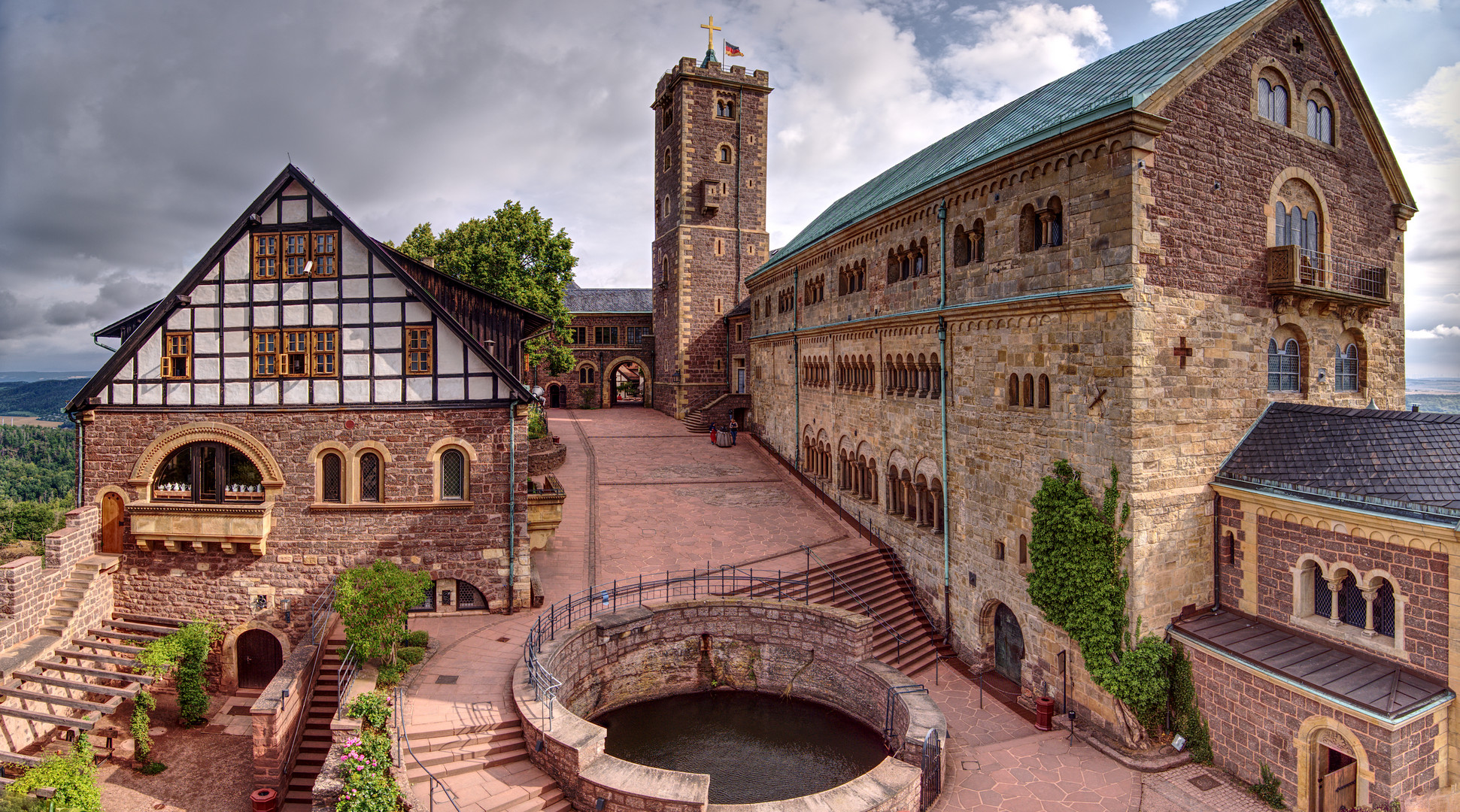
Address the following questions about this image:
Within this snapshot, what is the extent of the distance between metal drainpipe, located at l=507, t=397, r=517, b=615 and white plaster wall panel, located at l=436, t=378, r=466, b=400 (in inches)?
51.4

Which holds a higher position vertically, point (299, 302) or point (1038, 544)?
point (299, 302)

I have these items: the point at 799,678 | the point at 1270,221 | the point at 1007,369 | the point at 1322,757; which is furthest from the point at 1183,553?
the point at 799,678

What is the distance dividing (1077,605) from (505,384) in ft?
48.8

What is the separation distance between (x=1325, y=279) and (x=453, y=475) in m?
23.3

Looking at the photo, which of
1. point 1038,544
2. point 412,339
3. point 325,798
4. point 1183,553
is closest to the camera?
point 325,798

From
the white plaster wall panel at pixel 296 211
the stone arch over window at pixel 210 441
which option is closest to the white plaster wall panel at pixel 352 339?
the white plaster wall panel at pixel 296 211

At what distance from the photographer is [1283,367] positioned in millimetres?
17766

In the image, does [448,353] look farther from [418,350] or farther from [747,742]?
[747,742]

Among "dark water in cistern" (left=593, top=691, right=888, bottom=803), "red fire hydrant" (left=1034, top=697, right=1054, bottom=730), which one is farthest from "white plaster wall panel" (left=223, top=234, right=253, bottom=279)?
"red fire hydrant" (left=1034, top=697, right=1054, bottom=730)

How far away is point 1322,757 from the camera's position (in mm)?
13008

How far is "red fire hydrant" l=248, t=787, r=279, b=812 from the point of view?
561 inches

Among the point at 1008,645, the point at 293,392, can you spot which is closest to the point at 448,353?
the point at 293,392

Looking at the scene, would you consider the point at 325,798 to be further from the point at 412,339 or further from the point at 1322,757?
the point at 1322,757

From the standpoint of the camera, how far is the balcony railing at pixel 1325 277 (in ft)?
55.4
